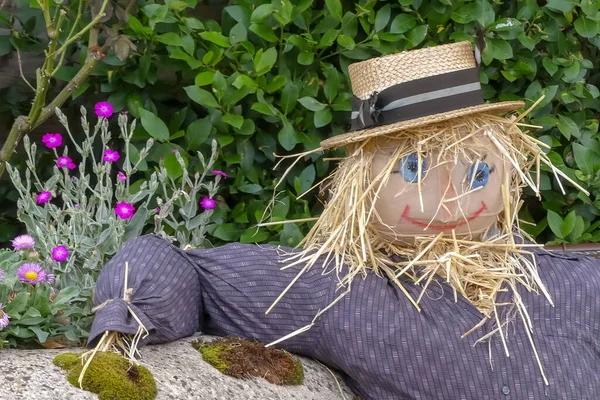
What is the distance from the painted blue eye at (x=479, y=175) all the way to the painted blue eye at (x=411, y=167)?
10 centimetres

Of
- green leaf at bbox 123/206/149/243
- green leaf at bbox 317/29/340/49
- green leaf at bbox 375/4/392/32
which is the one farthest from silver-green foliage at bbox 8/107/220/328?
green leaf at bbox 375/4/392/32

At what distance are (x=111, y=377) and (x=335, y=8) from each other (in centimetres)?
126

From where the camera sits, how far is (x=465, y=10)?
2.37 m

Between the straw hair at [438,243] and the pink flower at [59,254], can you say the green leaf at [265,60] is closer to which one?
the straw hair at [438,243]

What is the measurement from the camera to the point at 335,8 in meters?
2.23

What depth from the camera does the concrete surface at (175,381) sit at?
4.37ft

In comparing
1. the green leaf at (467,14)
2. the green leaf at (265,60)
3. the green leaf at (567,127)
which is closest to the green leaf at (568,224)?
the green leaf at (567,127)

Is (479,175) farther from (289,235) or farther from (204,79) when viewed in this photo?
(204,79)

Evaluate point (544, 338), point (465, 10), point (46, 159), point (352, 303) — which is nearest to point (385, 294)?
point (352, 303)

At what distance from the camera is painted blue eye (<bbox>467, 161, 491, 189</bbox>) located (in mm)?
1724

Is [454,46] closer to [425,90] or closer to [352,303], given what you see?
[425,90]

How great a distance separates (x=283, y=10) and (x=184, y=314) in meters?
0.91

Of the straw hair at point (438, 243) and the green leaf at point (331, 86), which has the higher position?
the green leaf at point (331, 86)

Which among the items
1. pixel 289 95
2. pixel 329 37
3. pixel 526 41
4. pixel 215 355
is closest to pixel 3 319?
pixel 215 355
